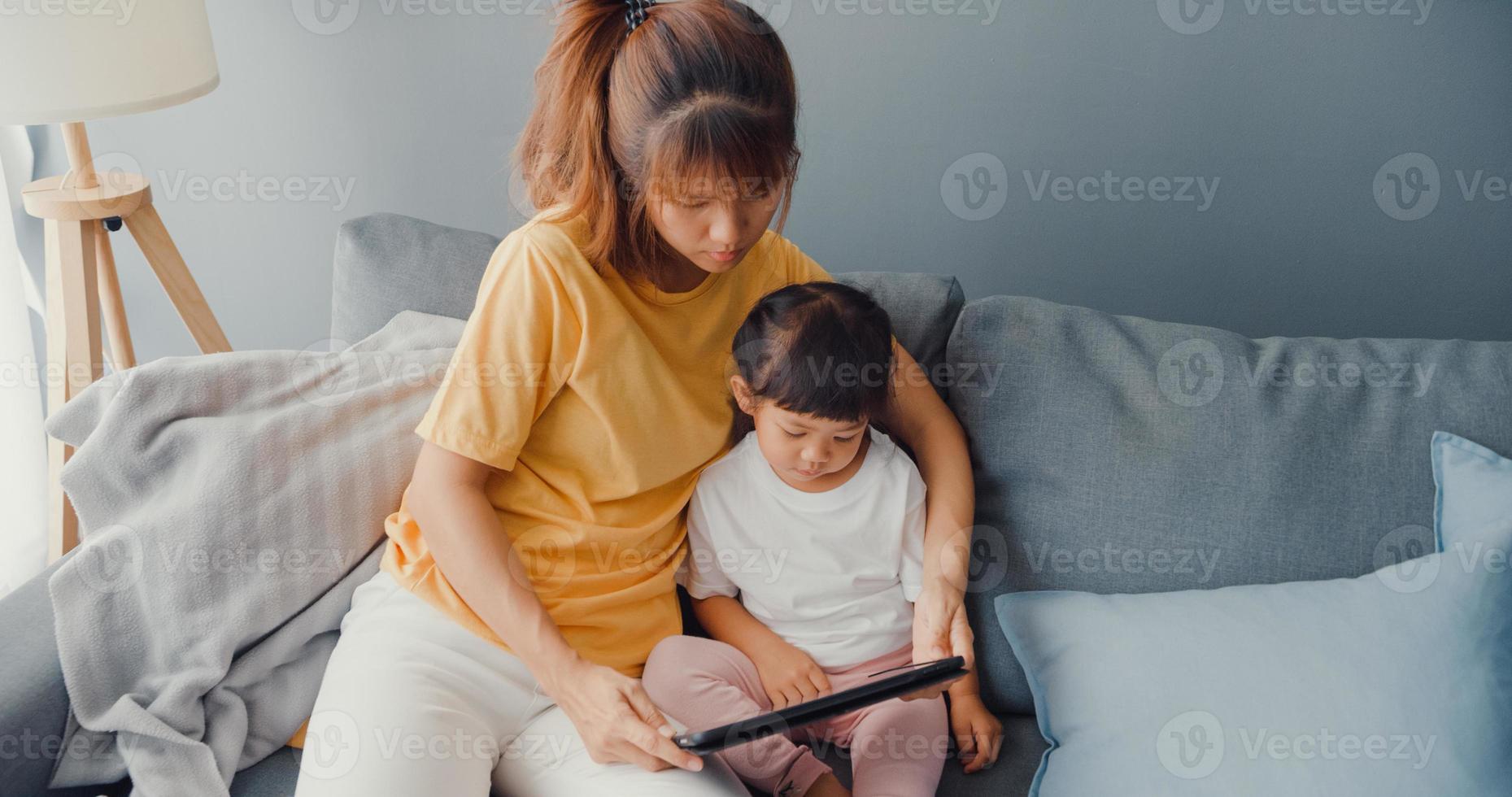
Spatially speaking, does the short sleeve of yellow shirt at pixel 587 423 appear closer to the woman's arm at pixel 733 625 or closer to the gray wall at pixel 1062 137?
the woman's arm at pixel 733 625

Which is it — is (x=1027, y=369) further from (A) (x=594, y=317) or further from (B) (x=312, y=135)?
(B) (x=312, y=135)

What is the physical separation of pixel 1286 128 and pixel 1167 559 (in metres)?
0.85

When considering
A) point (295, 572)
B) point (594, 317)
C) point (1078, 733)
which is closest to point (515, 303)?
point (594, 317)

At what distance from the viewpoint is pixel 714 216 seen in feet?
3.85

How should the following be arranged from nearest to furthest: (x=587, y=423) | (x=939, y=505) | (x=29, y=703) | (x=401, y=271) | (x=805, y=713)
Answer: (x=805, y=713) < (x=29, y=703) < (x=587, y=423) < (x=939, y=505) < (x=401, y=271)

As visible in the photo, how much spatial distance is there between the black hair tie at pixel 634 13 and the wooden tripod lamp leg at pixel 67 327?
42.7 inches

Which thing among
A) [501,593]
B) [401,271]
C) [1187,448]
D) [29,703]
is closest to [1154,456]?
[1187,448]

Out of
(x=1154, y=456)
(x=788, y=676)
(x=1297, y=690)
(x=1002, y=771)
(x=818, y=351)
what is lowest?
(x=1002, y=771)

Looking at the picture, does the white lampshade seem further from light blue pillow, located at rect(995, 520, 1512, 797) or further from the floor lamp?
light blue pillow, located at rect(995, 520, 1512, 797)

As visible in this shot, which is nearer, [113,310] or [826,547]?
[826,547]

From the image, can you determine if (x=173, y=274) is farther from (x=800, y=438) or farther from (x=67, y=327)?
(x=800, y=438)

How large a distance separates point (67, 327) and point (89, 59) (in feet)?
1.51

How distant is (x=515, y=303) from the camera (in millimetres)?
1232

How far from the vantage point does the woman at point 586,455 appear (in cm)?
117
